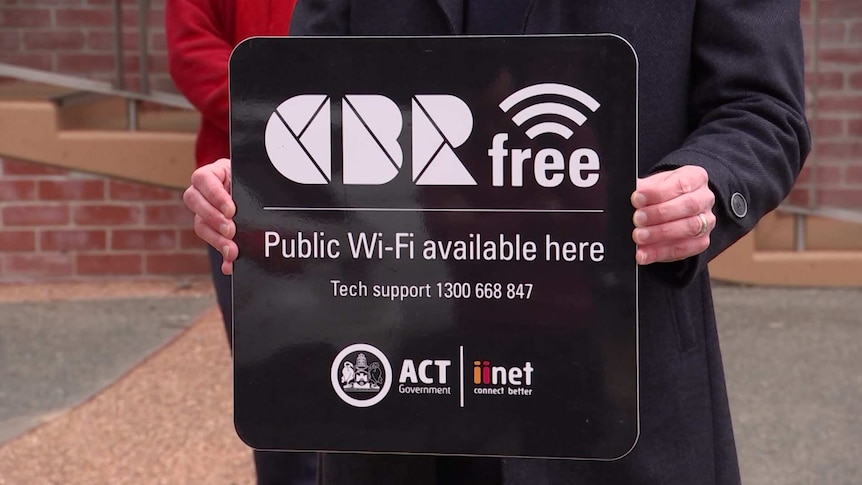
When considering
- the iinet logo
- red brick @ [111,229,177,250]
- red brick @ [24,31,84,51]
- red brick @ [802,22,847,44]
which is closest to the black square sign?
the iinet logo

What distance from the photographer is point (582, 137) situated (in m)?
1.52

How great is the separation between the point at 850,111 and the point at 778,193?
5324 millimetres

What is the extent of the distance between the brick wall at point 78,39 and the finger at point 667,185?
5.67 meters

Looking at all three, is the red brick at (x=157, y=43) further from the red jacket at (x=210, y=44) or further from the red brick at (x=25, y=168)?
the red jacket at (x=210, y=44)

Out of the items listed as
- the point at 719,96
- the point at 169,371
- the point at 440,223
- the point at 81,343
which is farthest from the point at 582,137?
the point at 81,343

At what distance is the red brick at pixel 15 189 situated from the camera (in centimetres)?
665

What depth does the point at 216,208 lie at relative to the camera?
1.61 m

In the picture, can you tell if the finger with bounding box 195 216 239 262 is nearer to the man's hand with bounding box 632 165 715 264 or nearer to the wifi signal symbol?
the wifi signal symbol

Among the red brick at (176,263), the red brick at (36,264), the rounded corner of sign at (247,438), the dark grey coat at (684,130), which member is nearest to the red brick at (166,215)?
the red brick at (176,263)

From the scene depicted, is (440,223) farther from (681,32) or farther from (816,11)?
(816,11)

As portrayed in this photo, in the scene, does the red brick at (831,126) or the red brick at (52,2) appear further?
the red brick at (52,2)

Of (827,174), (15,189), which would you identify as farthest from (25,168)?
(827,174)

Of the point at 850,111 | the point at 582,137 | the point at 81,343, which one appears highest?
the point at 582,137

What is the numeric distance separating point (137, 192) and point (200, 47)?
3475 mm
